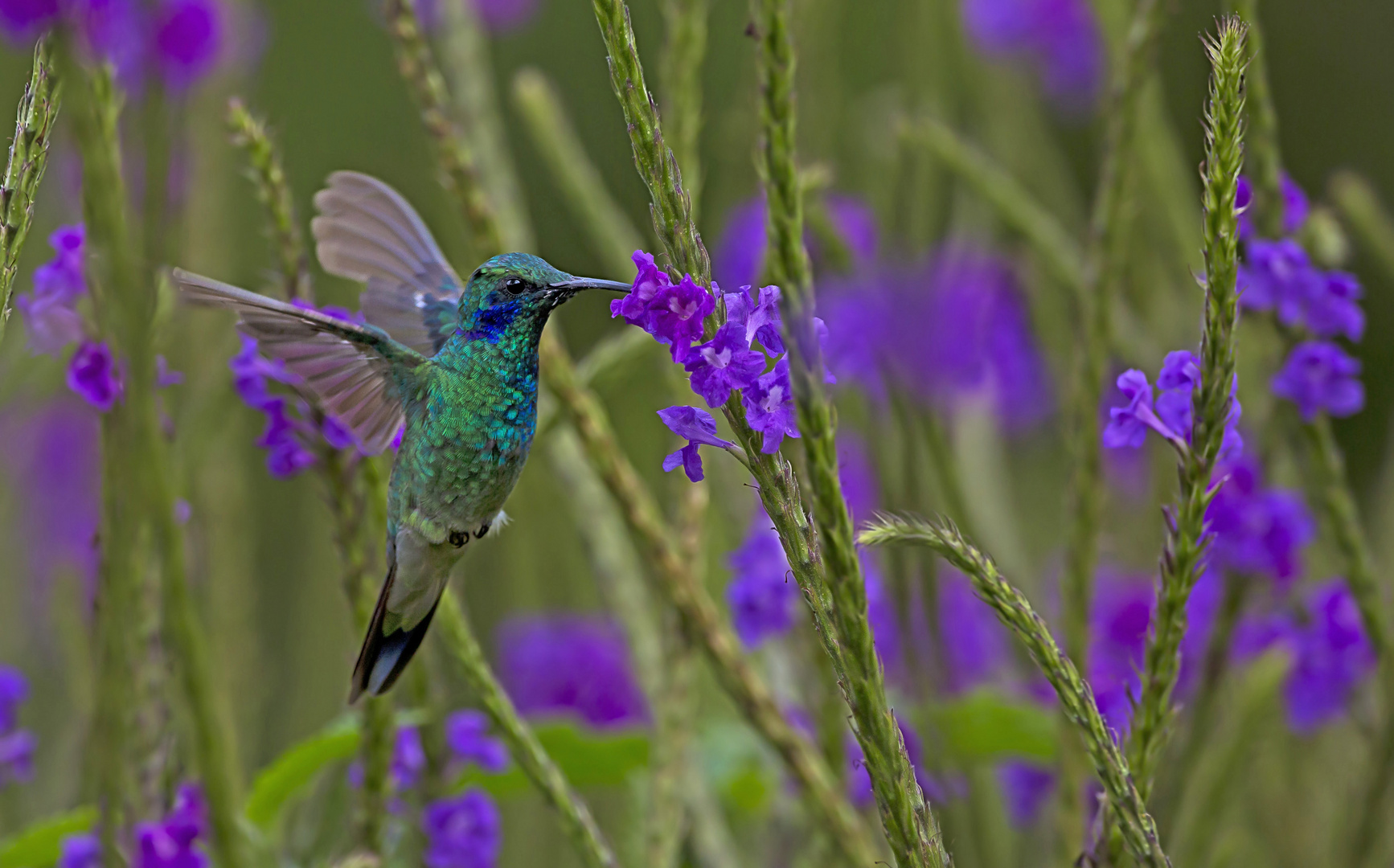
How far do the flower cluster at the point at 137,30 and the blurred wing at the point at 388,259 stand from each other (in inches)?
8.6

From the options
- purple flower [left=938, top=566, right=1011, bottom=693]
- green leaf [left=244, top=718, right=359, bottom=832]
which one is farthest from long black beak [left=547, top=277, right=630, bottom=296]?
purple flower [left=938, top=566, right=1011, bottom=693]

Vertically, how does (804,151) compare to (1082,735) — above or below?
above

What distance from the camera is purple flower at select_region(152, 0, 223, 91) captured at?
2143 millimetres

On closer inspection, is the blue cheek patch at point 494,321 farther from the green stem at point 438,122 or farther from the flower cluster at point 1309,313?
the flower cluster at point 1309,313

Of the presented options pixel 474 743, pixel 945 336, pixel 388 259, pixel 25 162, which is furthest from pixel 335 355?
pixel 945 336

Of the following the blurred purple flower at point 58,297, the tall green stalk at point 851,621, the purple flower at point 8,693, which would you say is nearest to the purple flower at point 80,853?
the purple flower at point 8,693

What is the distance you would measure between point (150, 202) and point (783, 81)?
1.56ft

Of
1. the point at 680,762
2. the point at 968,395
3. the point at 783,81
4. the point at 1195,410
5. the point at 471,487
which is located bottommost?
the point at 680,762

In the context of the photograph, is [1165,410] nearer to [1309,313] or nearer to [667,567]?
[1309,313]

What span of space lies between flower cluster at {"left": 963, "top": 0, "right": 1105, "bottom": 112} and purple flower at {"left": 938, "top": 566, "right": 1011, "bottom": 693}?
49.7 inches

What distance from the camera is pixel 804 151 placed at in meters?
2.25

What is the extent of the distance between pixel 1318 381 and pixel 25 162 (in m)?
1.34

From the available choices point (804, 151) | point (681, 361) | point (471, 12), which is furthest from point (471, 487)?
point (471, 12)

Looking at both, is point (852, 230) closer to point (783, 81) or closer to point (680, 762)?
point (680, 762)
